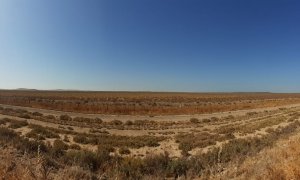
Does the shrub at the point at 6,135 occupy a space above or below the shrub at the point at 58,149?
above

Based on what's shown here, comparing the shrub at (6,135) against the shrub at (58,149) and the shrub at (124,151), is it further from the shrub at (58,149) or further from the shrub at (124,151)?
the shrub at (124,151)

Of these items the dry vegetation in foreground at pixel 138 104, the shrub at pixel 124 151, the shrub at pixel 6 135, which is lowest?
the shrub at pixel 124 151

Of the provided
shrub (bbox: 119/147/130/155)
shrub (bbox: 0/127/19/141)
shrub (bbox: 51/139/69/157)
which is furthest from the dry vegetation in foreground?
shrub (bbox: 0/127/19/141)

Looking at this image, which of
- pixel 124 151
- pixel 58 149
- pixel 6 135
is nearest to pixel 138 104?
pixel 124 151

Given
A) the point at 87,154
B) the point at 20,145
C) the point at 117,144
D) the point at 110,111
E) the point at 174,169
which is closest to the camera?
the point at 20,145

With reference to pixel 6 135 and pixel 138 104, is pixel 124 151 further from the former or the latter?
pixel 138 104

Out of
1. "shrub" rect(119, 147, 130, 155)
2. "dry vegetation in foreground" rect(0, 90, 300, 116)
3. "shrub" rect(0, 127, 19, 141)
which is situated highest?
"shrub" rect(0, 127, 19, 141)

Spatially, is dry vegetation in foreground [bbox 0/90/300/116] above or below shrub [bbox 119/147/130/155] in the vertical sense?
above

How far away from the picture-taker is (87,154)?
38.7ft

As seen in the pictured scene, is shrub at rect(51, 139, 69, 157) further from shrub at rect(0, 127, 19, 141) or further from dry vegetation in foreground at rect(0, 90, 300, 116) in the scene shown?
dry vegetation in foreground at rect(0, 90, 300, 116)

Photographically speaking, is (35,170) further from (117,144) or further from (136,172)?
(117,144)

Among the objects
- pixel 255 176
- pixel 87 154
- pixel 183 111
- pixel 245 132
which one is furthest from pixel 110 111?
pixel 255 176

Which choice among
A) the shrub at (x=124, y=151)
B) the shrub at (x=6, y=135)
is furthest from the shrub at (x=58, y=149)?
the shrub at (x=124, y=151)

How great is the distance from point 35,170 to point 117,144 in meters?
13.1
